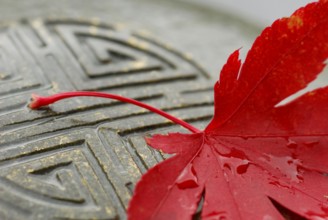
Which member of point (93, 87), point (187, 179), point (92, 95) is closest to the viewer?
point (187, 179)

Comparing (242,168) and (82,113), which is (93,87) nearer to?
(82,113)

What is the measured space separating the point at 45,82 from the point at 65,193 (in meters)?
0.25

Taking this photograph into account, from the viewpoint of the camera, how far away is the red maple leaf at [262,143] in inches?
28.1

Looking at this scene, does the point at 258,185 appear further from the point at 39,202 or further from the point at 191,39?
the point at 191,39

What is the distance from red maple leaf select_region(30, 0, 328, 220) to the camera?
71cm

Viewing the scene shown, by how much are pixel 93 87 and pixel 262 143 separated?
0.31 metres

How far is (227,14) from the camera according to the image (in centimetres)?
135

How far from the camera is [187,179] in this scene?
0.72 meters

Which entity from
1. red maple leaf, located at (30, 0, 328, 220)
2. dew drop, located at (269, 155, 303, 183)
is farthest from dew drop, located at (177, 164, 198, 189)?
dew drop, located at (269, 155, 303, 183)

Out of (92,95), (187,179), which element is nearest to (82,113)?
(92,95)

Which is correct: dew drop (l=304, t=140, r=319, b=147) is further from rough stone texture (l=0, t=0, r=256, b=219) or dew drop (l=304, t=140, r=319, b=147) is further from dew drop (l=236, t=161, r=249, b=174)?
rough stone texture (l=0, t=0, r=256, b=219)

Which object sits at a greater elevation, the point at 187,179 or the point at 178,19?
the point at 178,19

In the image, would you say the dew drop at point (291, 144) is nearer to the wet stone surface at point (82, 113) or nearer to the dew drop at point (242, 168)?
the dew drop at point (242, 168)

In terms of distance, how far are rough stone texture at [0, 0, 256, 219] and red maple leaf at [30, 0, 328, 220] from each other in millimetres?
81
